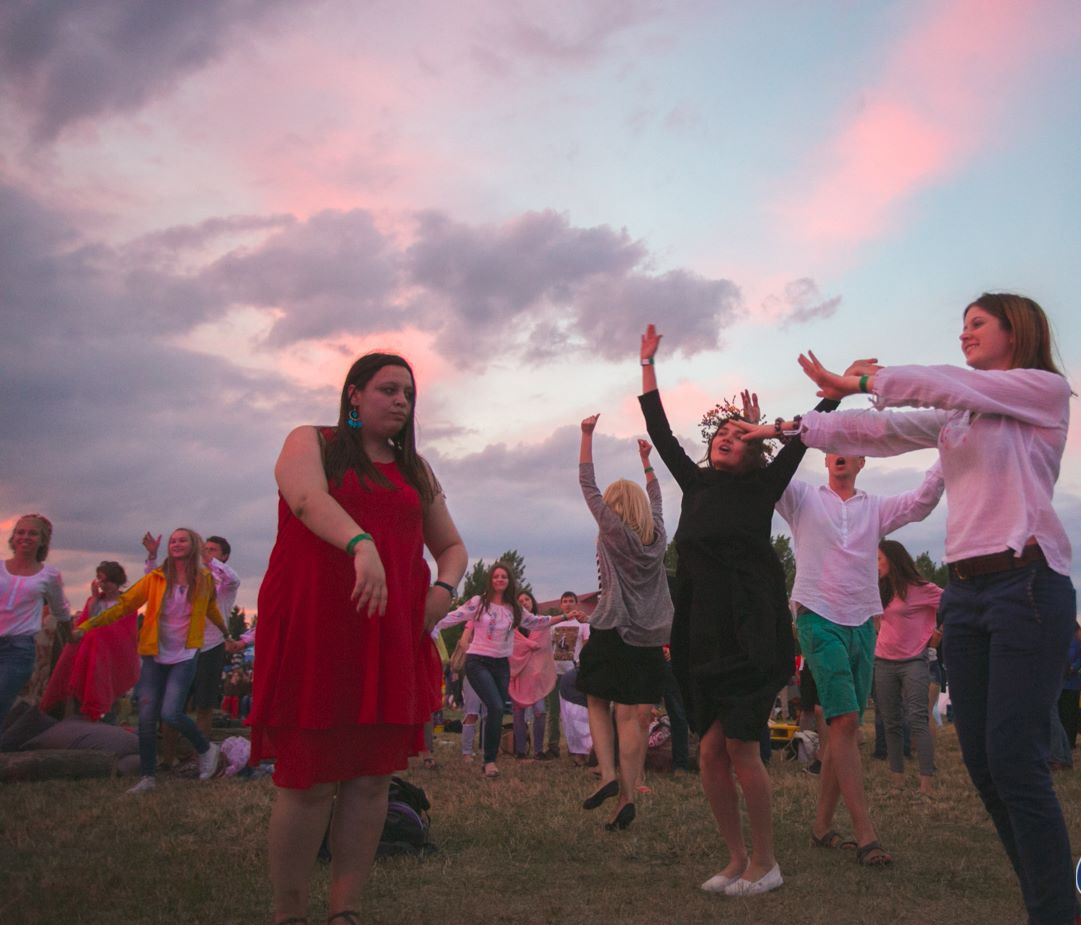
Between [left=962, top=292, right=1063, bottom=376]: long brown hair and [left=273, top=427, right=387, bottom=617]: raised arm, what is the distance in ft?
7.64

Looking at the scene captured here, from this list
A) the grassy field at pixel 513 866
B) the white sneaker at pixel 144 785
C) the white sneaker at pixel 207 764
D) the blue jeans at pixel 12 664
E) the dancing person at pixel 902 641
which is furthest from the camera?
the dancing person at pixel 902 641

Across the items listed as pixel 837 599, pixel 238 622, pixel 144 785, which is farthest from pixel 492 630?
pixel 238 622

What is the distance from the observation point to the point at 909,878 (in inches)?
192

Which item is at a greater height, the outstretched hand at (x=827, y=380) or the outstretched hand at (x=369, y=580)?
the outstretched hand at (x=827, y=380)

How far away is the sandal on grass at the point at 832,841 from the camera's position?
5.55m

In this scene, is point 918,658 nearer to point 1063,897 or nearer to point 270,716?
point 1063,897

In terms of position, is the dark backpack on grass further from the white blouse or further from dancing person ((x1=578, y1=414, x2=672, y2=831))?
the white blouse

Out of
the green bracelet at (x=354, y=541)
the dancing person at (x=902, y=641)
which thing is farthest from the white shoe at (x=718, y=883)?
the dancing person at (x=902, y=641)

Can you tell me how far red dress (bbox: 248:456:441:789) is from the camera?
3.16 m

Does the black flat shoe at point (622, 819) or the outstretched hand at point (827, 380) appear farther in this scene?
the black flat shoe at point (622, 819)

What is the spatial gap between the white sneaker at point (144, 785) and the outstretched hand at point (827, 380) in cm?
675

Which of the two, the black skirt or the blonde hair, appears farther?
the blonde hair

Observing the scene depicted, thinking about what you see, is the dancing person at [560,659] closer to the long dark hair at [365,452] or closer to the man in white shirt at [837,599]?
the man in white shirt at [837,599]

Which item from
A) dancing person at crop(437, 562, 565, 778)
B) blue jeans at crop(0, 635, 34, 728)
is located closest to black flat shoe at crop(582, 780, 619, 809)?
dancing person at crop(437, 562, 565, 778)
